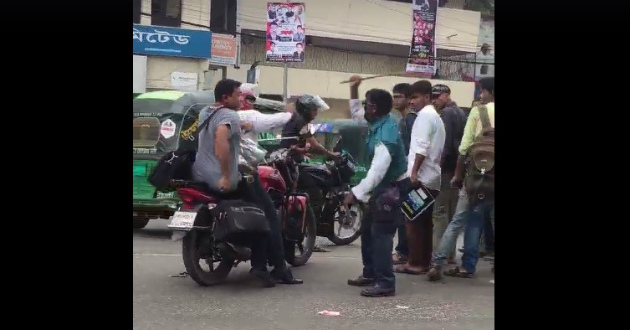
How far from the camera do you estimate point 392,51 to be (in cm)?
372

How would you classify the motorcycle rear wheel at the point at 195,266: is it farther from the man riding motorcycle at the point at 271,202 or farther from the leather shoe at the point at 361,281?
the leather shoe at the point at 361,281

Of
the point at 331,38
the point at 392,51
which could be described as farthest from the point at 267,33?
the point at 392,51

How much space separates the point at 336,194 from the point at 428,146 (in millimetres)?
1062

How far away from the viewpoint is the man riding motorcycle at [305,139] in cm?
397

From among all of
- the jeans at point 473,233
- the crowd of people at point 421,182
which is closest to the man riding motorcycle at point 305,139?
the crowd of people at point 421,182

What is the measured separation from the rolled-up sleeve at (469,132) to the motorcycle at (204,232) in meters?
1.18

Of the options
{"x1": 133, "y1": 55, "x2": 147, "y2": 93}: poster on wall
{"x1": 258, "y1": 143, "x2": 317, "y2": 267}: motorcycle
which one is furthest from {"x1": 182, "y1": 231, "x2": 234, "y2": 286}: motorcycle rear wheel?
{"x1": 133, "y1": 55, "x2": 147, "y2": 93}: poster on wall

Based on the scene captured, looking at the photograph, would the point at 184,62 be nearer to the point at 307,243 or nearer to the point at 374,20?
the point at 374,20

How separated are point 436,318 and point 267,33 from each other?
158cm

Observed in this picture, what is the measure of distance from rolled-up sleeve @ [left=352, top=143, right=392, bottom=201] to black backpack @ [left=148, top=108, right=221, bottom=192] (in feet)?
2.95

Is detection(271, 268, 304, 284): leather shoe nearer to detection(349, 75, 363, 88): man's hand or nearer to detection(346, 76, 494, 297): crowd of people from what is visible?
detection(346, 76, 494, 297): crowd of people

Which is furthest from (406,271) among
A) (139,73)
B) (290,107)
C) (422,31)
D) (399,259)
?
(139,73)
